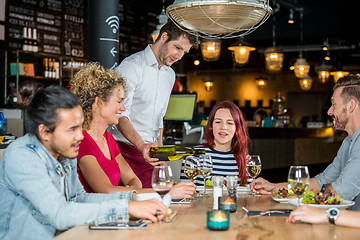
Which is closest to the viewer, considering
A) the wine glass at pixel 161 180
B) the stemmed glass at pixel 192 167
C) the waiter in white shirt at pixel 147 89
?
the wine glass at pixel 161 180

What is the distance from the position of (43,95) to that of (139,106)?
1708 mm

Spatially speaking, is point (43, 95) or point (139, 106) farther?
point (139, 106)

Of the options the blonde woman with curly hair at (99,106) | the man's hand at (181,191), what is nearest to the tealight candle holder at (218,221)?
the man's hand at (181,191)

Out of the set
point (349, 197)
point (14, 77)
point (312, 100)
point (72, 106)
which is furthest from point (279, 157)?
point (72, 106)

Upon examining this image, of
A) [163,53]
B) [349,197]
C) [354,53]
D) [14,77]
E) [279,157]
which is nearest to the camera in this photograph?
[349,197]

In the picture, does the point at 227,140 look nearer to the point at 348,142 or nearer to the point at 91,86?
the point at 348,142

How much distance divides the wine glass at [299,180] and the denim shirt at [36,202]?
2.25 ft

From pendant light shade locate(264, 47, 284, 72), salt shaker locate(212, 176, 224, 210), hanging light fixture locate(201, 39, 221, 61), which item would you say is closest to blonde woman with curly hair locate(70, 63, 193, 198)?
salt shaker locate(212, 176, 224, 210)

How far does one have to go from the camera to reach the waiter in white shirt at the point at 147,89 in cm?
336

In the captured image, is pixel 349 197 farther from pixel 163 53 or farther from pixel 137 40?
pixel 137 40

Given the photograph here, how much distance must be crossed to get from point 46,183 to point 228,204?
78cm

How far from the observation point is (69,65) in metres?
8.54

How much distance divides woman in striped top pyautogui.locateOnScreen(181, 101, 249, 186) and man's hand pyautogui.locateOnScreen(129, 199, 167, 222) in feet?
5.34

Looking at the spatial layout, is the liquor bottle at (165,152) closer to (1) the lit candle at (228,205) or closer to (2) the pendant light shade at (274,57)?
(1) the lit candle at (228,205)
